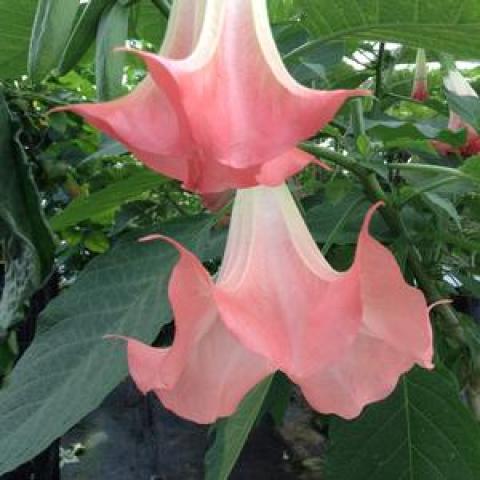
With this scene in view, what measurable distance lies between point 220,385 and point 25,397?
1.02ft

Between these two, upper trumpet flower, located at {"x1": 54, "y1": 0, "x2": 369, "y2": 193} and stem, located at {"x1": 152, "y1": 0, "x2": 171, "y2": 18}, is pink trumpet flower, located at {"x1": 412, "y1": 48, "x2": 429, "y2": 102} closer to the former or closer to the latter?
stem, located at {"x1": 152, "y1": 0, "x2": 171, "y2": 18}

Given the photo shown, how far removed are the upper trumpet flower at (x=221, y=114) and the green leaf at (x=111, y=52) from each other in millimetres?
110

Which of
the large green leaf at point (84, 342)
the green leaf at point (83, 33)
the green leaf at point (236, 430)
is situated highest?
the green leaf at point (83, 33)

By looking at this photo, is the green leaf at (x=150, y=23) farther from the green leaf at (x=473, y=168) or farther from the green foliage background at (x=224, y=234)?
the green leaf at (x=473, y=168)

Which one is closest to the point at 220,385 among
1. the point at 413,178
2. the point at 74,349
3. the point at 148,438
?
the point at 74,349

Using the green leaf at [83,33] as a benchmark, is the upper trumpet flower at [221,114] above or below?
above

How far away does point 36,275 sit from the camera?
26.2 inches

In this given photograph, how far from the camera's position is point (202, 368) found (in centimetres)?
39

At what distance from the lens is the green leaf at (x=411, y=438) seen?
80 centimetres

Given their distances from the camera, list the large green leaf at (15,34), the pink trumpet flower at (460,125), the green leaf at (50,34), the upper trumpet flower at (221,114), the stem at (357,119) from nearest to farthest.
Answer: the upper trumpet flower at (221,114), the green leaf at (50,34), the large green leaf at (15,34), the stem at (357,119), the pink trumpet flower at (460,125)

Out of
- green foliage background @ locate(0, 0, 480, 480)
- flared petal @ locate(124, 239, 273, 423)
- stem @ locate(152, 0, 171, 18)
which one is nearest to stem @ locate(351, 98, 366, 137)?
green foliage background @ locate(0, 0, 480, 480)

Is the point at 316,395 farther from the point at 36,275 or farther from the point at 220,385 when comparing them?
the point at 36,275

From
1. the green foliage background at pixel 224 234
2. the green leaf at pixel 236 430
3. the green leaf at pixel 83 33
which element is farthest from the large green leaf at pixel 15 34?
the green leaf at pixel 236 430

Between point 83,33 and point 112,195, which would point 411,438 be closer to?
point 112,195
